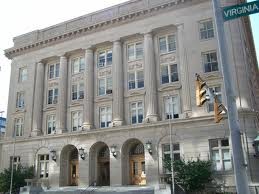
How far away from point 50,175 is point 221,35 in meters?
29.7

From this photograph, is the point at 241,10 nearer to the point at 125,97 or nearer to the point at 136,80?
the point at 136,80

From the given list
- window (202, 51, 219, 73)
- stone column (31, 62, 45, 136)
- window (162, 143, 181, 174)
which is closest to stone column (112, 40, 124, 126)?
window (162, 143, 181, 174)

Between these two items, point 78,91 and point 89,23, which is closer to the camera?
point 78,91

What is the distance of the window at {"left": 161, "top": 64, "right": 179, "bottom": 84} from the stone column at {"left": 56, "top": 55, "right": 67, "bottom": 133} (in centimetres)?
1185

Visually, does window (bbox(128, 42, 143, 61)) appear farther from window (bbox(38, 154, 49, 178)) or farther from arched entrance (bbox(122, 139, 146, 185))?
window (bbox(38, 154, 49, 178))

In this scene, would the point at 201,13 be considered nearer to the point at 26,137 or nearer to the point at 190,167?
the point at 190,167

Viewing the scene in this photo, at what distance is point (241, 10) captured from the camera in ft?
30.6

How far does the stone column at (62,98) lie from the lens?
1426 inches

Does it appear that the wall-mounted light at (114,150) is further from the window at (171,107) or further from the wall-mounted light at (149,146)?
the window at (171,107)

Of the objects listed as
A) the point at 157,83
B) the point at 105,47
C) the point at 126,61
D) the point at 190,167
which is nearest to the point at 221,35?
the point at 190,167

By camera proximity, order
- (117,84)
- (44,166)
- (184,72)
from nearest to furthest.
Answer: (184,72) < (117,84) < (44,166)

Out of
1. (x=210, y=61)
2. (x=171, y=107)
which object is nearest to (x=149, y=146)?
(x=171, y=107)

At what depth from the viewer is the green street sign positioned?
9.18m

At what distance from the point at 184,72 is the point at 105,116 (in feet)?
31.8
